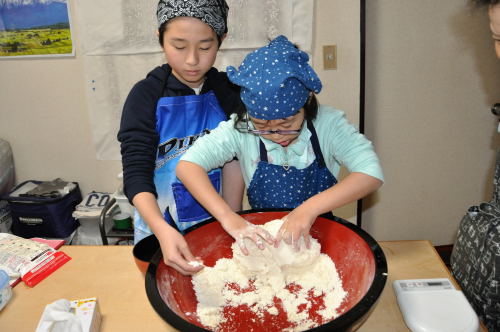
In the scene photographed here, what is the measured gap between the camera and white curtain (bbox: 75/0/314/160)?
85.5 inches

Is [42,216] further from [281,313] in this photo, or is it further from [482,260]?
[482,260]

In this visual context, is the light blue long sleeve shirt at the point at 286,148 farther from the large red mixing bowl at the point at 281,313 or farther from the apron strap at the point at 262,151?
the large red mixing bowl at the point at 281,313

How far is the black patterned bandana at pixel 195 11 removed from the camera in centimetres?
100

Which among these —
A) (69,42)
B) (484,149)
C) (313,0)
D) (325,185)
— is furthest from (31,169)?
(484,149)

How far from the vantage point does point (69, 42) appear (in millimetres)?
2348

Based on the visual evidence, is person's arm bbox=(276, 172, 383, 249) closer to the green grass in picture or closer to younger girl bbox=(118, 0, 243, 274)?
younger girl bbox=(118, 0, 243, 274)

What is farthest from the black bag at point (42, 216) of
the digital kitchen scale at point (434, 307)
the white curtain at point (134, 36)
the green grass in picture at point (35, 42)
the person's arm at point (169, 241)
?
the digital kitchen scale at point (434, 307)

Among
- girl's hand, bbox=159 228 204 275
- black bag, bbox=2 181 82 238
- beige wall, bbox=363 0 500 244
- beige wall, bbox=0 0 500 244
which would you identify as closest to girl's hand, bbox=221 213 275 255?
girl's hand, bbox=159 228 204 275

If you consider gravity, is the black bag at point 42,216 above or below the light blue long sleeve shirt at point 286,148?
below

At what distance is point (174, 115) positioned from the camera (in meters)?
1.16

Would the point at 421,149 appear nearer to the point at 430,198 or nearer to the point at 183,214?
the point at 430,198

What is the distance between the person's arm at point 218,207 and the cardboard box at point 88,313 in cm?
34

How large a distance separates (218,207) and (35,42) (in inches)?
81.1

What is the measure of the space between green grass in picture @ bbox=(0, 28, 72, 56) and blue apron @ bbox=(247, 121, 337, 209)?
1.83 meters
